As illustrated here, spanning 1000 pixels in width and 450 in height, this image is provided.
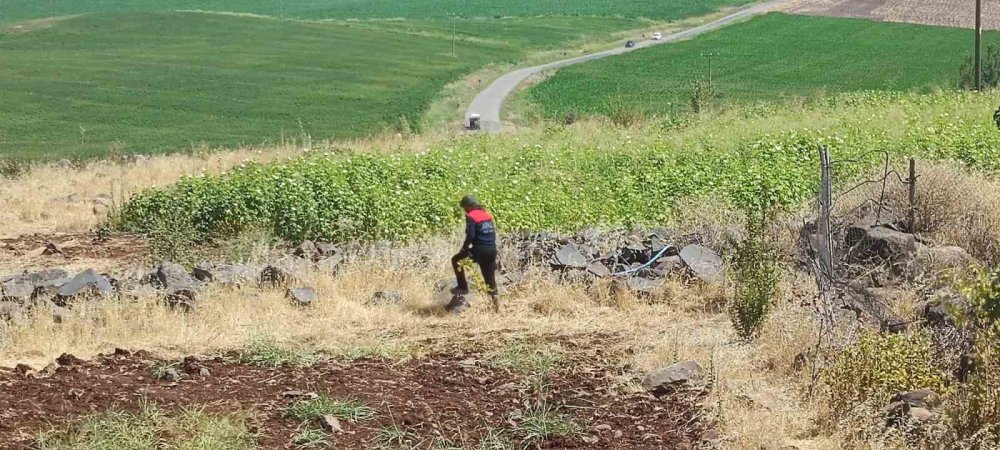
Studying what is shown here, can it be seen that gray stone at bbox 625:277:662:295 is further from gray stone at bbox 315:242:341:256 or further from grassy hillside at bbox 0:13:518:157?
grassy hillside at bbox 0:13:518:157

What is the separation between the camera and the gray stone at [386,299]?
12.2 m

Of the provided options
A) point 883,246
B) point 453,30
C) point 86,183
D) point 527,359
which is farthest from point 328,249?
point 453,30

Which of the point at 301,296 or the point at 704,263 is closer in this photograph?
the point at 301,296

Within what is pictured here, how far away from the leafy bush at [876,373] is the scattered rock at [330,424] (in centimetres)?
361

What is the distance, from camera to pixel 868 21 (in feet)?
252

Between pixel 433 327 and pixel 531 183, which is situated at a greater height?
pixel 531 183

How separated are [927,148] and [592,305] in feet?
35.3

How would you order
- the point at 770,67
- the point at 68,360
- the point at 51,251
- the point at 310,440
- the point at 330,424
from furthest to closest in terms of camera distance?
the point at 770,67
the point at 51,251
the point at 68,360
the point at 330,424
the point at 310,440

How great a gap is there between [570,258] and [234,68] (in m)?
49.8

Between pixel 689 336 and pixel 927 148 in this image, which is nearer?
pixel 689 336

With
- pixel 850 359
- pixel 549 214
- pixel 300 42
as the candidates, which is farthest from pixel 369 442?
pixel 300 42

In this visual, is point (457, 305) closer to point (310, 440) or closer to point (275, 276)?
point (275, 276)

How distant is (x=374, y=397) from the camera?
8.76m

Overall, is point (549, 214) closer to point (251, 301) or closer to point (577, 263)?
point (577, 263)
